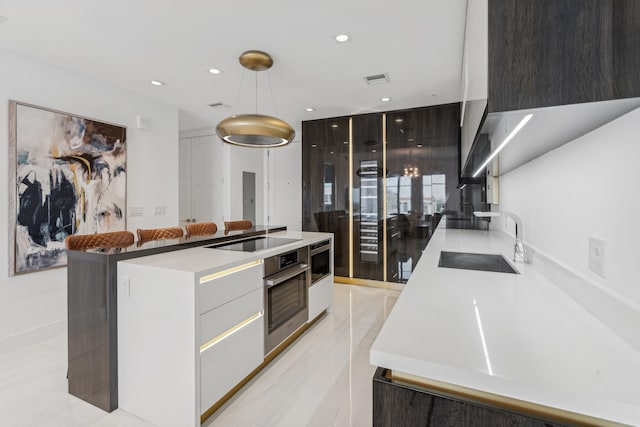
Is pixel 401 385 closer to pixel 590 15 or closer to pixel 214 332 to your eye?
pixel 590 15

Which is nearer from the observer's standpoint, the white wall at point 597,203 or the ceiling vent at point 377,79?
the white wall at point 597,203

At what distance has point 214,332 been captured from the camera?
1688 mm

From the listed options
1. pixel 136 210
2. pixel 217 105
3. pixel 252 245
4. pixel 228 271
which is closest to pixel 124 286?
pixel 228 271

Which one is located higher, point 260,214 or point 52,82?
point 52,82

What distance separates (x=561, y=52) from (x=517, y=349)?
2.23 feet

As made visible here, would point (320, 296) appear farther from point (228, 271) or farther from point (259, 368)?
point (228, 271)

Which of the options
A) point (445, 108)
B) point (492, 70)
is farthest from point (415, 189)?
point (492, 70)

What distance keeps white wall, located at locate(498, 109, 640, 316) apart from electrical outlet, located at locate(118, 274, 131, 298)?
2100mm

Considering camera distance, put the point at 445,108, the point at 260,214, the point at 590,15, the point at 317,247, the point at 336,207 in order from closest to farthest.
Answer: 1. the point at 590,15
2. the point at 317,247
3. the point at 445,108
4. the point at 336,207
5. the point at 260,214

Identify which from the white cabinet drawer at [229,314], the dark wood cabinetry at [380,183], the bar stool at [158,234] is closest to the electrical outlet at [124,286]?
the white cabinet drawer at [229,314]

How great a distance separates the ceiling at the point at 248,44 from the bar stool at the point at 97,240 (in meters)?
1.58

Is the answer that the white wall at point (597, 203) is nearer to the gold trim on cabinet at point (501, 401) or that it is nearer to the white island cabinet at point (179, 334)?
the gold trim on cabinet at point (501, 401)

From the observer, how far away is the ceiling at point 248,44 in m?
2.08

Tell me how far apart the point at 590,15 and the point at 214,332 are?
6.28 feet
